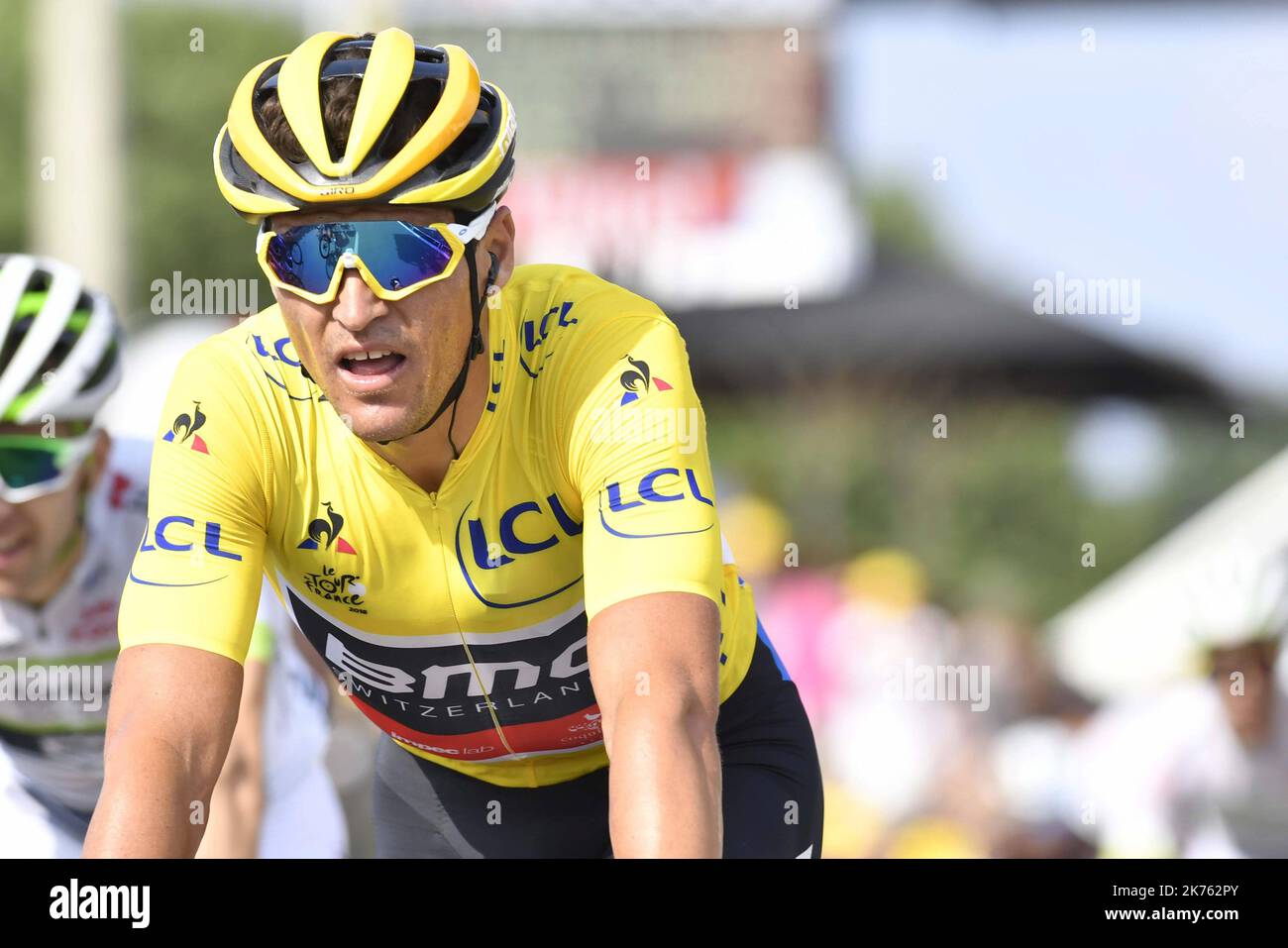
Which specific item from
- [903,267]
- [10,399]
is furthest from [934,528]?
[10,399]

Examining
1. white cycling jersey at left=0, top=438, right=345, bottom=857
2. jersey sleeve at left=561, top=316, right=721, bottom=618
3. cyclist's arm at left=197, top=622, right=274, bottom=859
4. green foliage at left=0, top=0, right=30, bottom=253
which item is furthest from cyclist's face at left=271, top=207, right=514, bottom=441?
green foliage at left=0, top=0, right=30, bottom=253

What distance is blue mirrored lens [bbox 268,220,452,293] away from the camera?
9.78 feet

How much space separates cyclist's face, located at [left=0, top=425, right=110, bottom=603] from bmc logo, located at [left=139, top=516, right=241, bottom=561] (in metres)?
1.99

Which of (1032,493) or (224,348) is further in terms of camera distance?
(1032,493)

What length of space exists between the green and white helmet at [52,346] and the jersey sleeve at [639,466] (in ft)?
7.29

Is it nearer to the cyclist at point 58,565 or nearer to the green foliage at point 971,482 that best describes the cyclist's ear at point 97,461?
the cyclist at point 58,565

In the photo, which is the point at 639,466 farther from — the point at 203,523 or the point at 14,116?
the point at 14,116

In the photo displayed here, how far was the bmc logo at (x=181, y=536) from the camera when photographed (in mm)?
3010

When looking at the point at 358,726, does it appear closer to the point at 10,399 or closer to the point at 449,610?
the point at 10,399

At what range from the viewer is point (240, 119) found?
3.10m

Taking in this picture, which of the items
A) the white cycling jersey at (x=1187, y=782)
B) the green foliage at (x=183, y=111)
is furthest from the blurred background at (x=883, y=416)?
the green foliage at (x=183, y=111)

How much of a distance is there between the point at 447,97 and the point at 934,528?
16.1m

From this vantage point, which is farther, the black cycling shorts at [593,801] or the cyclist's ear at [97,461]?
the cyclist's ear at [97,461]
